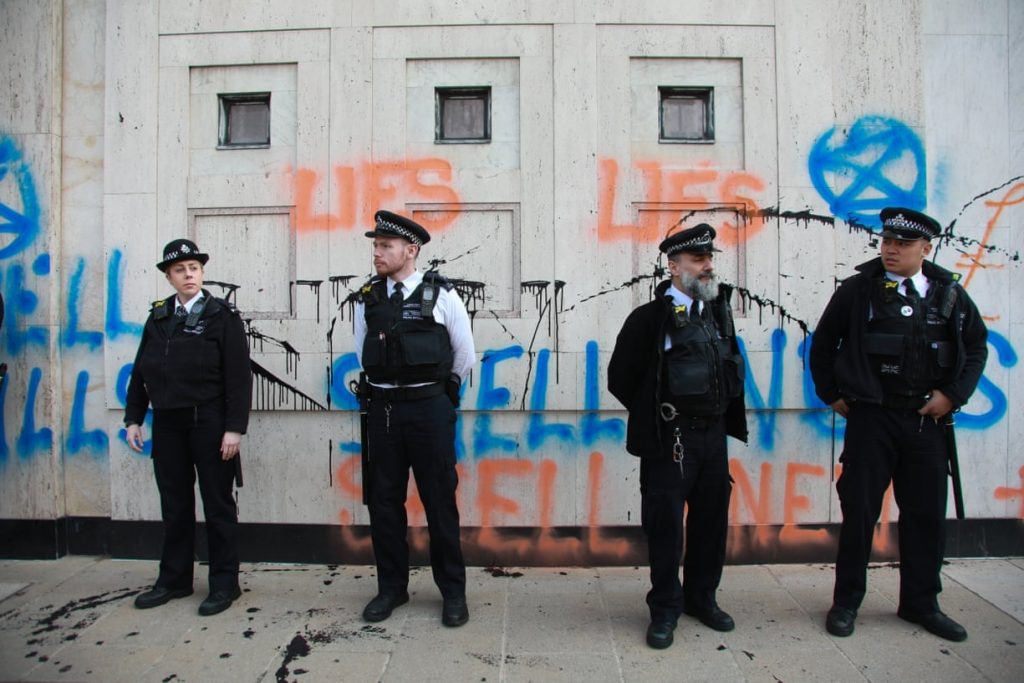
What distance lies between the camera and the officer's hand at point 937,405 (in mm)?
3760

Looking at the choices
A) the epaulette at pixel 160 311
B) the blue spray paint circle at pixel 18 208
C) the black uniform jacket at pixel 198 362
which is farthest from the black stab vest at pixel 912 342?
the blue spray paint circle at pixel 18 208

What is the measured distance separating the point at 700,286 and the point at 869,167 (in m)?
2.00

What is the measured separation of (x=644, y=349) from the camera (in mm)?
3811

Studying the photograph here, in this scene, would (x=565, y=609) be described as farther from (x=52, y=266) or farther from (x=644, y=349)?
(x=52, y=266)

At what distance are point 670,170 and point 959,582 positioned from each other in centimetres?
321

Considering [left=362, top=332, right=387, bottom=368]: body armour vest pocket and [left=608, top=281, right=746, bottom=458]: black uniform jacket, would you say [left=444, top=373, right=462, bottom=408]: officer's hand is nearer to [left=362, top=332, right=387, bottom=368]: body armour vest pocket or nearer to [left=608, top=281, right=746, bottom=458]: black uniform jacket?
[left=362, top=332, right=387, bottom=368]: body armour vest pocket

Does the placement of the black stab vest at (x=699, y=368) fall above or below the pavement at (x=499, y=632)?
above

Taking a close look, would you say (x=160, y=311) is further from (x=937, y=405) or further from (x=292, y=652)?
(x=937, y=405)

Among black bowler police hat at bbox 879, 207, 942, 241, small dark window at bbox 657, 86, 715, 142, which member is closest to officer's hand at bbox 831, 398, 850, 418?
black bowler police hat at bbox 879, 207, 942, 241

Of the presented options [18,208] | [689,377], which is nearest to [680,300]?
[689,377]

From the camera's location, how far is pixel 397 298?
13.1 ft

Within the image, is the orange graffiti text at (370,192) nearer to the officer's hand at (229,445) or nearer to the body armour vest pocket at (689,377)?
the officer's hand at (229,445)

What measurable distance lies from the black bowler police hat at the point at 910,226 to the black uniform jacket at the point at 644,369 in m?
0.90

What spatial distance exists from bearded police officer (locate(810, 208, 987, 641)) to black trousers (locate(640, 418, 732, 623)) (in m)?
0.70
